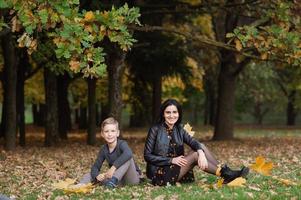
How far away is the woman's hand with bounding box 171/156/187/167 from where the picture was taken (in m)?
8.84

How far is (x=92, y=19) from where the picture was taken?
28.8 ft

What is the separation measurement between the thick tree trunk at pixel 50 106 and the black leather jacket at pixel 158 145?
11.7m

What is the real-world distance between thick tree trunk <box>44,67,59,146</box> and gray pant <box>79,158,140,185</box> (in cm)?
1166

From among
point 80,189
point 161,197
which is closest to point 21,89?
point 80,189

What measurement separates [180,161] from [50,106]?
1217cm

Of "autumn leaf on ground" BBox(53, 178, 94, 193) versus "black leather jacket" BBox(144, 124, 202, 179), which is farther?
"black leather jacket" BBox(144, 124, 202, 179)

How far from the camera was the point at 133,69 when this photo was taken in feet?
86.0

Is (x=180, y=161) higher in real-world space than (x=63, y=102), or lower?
lower

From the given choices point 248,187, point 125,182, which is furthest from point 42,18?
point 248,187

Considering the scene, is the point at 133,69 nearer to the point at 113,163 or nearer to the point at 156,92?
the point at 156,92

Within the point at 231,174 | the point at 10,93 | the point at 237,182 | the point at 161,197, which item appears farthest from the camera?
the point at 10,93

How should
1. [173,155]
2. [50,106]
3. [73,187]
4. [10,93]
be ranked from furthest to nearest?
[50,106] → [10,93] → [173,155] → [73,187]

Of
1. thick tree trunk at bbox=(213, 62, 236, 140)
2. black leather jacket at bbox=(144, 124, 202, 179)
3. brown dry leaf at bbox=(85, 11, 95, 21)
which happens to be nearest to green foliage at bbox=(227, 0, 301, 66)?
black leather jacket at bbox=(144, 124, 202, 179)

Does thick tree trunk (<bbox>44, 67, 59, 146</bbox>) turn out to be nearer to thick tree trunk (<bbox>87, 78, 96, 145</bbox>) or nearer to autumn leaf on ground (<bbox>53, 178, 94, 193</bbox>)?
thick tree trunk (<bbox>87, 78, 96, 145</bbox>)
